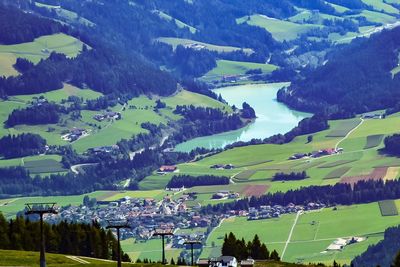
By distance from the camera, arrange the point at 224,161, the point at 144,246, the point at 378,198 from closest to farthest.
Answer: the point at 144,246
the point at 378,198
the point at 224,161

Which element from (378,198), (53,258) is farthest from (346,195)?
(53,258)

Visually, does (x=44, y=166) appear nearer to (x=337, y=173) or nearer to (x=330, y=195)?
(x=337, y=173)

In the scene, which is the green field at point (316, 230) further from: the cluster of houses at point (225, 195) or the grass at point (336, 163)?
the grass at point (336, 163)

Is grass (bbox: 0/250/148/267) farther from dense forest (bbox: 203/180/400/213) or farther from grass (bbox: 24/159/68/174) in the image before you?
grass (bbox: 24/159/68/174)

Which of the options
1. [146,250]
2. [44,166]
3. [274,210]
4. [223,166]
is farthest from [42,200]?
[146,250]

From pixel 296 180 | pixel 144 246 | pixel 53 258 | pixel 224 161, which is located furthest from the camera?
pixel 224 161

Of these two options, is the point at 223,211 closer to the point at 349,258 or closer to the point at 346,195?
the point at 346,195

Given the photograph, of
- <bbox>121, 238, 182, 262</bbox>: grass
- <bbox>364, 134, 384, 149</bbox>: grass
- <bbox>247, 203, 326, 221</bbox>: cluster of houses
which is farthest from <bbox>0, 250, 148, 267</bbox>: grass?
<bbox>364, 134, 384, 149</bbox>: grass
